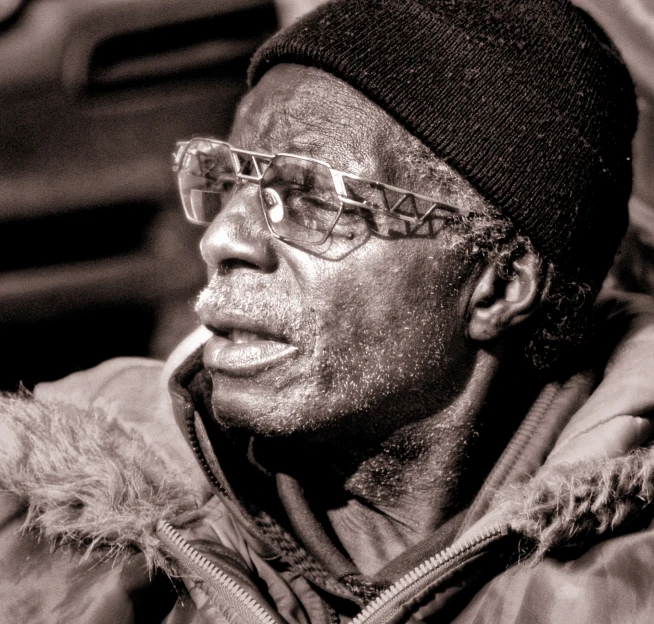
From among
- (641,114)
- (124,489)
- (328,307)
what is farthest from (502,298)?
(641,114)

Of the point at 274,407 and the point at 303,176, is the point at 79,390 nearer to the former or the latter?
the point at 274,407

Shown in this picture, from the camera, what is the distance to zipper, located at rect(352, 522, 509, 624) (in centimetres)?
167

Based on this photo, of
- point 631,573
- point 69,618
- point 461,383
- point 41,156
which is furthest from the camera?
point 41,156

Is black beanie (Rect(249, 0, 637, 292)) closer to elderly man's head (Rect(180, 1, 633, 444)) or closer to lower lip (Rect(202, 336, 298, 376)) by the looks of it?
elderly man's head (Rect(180, 1, 633, 444))

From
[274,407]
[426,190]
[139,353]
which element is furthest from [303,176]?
[139,353]

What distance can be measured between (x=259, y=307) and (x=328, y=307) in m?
0.18

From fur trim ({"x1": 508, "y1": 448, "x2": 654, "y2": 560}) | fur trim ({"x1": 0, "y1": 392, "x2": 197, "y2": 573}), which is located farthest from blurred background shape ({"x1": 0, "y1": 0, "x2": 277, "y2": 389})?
fur trim ({"x1": 508, "y1": 448, "x2": 654, "y2": 560})

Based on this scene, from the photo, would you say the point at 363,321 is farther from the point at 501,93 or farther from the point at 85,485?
the point at 85,485

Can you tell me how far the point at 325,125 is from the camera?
2.02 m

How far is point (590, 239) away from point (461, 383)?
0.54m

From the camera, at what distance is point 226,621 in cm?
180

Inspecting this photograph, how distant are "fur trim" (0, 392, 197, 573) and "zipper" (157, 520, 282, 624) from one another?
51 millimetres

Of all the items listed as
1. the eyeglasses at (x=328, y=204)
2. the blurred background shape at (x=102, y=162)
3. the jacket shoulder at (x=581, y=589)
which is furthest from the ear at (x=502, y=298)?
the blurred background shape at (x=102, y=162)

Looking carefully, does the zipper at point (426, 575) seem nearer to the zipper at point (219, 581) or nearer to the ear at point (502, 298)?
the zipper at point (219, 581)
